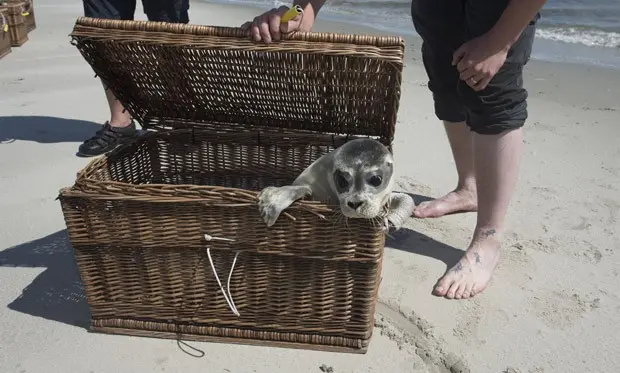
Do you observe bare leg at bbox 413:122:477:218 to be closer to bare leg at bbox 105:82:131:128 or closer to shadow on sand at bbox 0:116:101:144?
bare leg at bbox 105:82:131:128

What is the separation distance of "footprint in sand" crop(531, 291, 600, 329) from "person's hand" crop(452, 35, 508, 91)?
76 cm

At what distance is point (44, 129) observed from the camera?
3568 mm

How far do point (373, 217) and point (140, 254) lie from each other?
70 centimetres

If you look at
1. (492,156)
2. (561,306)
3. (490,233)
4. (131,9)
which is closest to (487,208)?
(490,233)

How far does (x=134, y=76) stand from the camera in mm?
2195

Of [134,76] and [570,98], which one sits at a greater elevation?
[134,76]

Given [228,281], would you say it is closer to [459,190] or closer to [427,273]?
[427,273]

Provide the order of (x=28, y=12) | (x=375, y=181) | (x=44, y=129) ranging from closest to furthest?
(x=375, y=181) < (x=44, y=129) < (x=28, y=12)

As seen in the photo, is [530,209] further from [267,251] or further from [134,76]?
[134,76]

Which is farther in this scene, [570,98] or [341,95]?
[570,98]

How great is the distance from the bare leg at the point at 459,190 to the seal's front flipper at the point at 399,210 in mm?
794

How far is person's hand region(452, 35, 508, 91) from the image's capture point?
1.95 m

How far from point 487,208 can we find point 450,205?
1.48ft

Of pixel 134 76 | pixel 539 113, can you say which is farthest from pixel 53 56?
pixel 539 113
